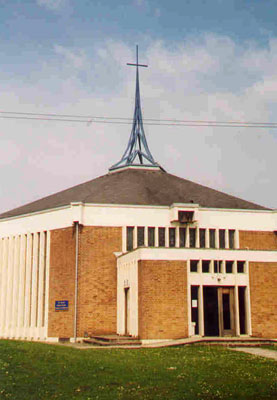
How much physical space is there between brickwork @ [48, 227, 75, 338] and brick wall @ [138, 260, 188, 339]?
5.44 m

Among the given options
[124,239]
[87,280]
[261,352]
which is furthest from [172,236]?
[261,352]

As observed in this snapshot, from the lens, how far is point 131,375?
1534 centimetres

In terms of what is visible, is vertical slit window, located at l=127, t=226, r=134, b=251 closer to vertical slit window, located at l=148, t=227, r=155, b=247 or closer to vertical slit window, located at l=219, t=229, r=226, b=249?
vertical slit window, located at l=148, t=227, r=155, b=247

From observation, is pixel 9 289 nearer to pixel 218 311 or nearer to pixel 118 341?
pixel 118 341

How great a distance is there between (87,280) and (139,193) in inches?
271

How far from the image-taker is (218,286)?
28.0 metres

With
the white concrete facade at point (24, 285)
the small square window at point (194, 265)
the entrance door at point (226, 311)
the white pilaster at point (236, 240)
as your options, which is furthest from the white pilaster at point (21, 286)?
the white pilaster at point (236, 240)

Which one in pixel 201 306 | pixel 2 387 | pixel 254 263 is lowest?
pixel 2 387

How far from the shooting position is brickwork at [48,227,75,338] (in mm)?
30406

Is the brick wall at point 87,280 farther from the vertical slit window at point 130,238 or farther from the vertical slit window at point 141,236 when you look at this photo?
the vertical slit window at point 141,236

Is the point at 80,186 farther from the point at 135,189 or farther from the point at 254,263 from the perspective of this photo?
the point at 254,263

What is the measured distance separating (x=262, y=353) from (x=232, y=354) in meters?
1.73

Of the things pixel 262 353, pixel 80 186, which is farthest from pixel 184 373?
pixel 80 186

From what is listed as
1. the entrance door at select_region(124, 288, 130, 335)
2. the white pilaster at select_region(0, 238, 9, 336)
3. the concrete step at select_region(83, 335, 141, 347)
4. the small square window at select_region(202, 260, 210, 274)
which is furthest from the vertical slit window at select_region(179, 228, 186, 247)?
the white pilaster at select_region(0, 238, 9, 336)
